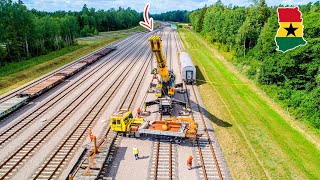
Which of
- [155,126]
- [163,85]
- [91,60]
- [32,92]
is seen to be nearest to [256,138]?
[155,126]

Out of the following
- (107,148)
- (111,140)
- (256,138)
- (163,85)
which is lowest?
(256,138)

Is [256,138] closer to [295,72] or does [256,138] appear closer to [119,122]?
[119,122]

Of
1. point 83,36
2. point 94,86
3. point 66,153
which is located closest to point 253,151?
point 66,153

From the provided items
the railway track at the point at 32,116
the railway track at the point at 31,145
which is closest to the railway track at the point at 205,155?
the railway track at the point at 31,145

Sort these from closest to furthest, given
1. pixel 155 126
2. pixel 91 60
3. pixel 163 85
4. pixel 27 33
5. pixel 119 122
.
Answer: pixel 119 122
pixel 155 126
pixel 163 85
pixel 91 60
pixel 27 33

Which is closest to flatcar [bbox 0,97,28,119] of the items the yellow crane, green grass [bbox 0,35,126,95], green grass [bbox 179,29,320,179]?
green grass [bbox 0,35,126,95]

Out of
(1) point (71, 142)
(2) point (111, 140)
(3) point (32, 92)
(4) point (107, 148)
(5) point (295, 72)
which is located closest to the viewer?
(4) point (107, 148)
